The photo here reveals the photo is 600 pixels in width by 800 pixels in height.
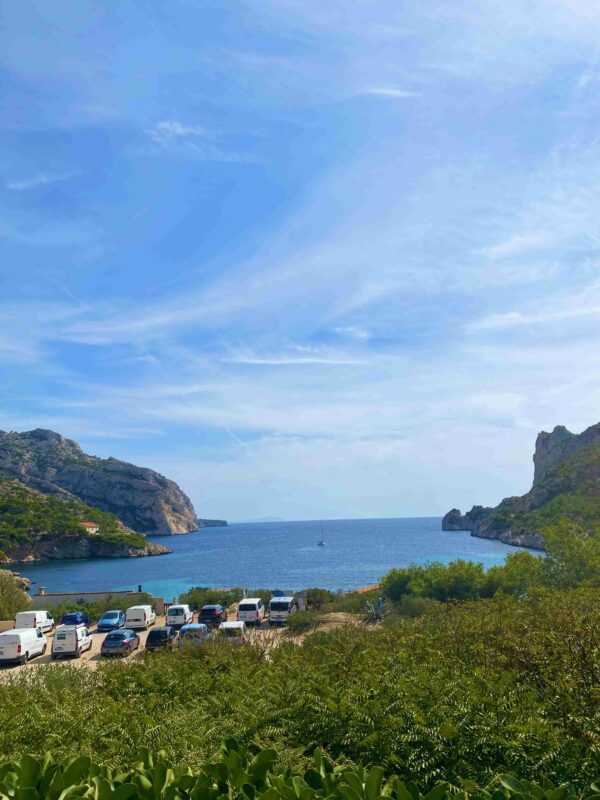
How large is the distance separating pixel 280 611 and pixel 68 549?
306 ft

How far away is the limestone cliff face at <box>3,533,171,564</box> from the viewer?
105 metres

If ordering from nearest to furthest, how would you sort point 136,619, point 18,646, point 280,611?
point 18,646
point 280,611
point 136,619

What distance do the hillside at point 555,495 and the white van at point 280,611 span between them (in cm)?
4104

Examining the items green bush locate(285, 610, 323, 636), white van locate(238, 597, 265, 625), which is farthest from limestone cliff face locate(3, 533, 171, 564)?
green bush locate(285, 610, 323, 636)

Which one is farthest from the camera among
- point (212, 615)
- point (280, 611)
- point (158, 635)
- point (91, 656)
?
point (280, 611)

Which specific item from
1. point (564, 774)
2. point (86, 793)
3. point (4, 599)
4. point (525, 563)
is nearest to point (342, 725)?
point (564, 774)

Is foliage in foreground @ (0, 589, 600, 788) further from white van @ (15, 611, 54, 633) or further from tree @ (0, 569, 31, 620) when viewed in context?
tree @ (0, 569, 31, 620)

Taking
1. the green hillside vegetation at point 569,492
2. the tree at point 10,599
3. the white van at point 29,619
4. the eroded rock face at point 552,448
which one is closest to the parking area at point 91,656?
the white van at point 29,619

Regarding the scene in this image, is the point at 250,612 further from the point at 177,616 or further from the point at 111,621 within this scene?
the point at 111,621

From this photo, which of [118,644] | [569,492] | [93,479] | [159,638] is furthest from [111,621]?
[93,479]

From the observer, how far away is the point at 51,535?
111 meters

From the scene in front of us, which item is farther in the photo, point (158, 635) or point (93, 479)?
point (93, 479)

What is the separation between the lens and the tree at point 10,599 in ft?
112

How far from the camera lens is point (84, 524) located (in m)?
120
